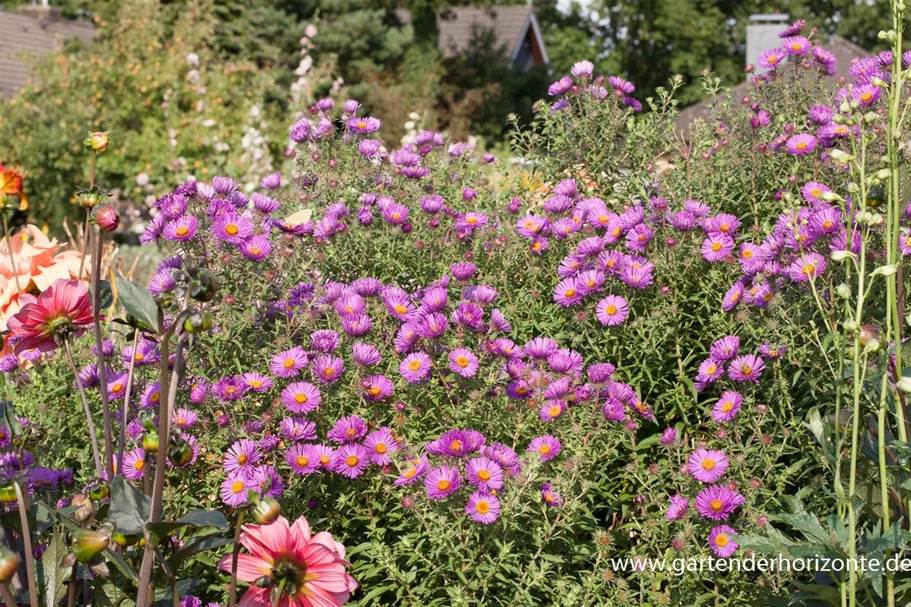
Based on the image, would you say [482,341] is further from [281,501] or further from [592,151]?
[592,151]

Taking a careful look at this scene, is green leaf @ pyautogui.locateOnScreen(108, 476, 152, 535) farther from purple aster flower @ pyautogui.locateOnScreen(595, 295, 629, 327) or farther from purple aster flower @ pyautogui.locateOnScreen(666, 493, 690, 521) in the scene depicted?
purple aster flower @ pyautogui.locateOnScreen(595, 295, 629, 327)

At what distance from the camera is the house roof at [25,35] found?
1948cm

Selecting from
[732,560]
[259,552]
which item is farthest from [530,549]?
[259,552]

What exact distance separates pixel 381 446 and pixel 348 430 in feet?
0.25

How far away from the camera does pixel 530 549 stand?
6.36 feet

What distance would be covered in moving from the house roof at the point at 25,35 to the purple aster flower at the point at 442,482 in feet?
62.9

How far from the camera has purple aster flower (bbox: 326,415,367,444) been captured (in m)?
1.92

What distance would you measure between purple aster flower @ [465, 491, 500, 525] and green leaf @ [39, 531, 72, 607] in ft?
2.21

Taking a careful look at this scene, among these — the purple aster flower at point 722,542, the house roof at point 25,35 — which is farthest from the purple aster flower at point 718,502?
the house roof at point 25,35

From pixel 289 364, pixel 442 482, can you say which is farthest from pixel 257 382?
pixel 442 482

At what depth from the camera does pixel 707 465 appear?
192 cm

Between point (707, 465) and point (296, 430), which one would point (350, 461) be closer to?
point (296, 430)

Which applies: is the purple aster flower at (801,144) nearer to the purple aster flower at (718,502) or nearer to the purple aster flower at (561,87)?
the purple aster flower at (561,87)

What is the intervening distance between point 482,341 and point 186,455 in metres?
0.99
